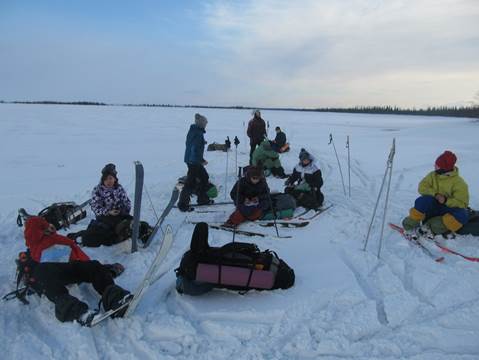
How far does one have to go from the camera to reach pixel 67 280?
11.9 ft

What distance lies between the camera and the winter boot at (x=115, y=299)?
3320mm

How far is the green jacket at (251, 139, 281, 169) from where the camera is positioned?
966 cm

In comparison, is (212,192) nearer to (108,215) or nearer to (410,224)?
(108,215)

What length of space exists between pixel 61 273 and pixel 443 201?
4629mm

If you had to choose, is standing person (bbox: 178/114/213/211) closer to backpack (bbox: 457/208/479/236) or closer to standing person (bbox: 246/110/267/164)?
backpack (bbox: 457/208/479/236)

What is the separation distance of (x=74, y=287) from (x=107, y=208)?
1.54 metres

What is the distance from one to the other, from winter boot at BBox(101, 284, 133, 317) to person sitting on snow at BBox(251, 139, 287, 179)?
6456 millimetres

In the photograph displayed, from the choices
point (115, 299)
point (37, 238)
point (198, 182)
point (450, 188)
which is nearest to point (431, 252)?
point (450, 188)

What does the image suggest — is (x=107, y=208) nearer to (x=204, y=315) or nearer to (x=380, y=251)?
(x=204, y=315)

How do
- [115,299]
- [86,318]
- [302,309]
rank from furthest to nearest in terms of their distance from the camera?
[302,309]
[115,299]
[86,318]

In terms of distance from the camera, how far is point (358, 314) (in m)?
3.46

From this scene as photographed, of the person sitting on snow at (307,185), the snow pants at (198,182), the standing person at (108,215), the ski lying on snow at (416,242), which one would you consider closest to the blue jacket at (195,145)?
the snow pants at (198,182)

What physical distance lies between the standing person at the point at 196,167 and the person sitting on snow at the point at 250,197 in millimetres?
1078

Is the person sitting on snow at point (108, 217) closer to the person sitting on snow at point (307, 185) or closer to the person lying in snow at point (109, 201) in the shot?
the person lying in snow at point (109, 201)
